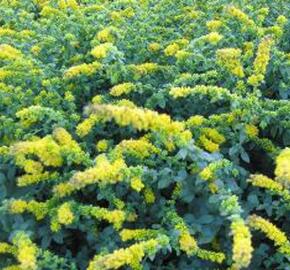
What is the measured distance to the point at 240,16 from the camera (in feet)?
10.6

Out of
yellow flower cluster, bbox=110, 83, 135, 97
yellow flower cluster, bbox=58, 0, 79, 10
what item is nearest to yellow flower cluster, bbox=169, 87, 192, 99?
yellow flower cluster, bbox=110, 83, 135, 97

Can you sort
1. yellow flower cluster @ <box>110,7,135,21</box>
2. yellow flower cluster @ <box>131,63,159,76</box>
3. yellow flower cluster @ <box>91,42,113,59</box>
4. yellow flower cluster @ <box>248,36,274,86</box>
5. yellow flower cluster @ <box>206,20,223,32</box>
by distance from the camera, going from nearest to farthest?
yellow flower cluster @ <box>248,36,274,86</box>
yellow flower cluster @ <box>91,42,113,59</box>
yellow flower cluster @ <box>131,63,159,76</box>
yellow flower cluster @ <box>206,20,223,32</box>
yellow flower cluster @ <box>110,7,135,21</box>

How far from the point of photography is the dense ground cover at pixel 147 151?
7.68 feet

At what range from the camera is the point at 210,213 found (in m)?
2.53

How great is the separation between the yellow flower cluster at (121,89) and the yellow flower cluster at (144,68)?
0.15 meters

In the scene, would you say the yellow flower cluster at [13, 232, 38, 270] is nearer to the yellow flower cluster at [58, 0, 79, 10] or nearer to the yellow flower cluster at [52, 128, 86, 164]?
the yellow flower cluster at [52, 128, 86, 164]

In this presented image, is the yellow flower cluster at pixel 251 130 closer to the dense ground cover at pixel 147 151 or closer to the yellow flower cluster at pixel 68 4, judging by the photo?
the dense ground cover at pixel 147 151

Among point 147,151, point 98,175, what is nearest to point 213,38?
point 147,151

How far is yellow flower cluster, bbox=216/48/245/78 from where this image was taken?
2.87 metres

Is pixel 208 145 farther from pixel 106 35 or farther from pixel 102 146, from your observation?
pixel 106 35

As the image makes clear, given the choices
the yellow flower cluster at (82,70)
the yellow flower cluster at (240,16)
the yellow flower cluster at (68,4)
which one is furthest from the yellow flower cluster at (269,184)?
the yellow flower cluster at (68,4)

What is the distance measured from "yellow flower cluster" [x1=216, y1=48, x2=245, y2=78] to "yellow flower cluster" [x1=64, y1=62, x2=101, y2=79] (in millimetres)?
619

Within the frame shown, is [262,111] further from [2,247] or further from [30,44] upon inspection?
[30,44]

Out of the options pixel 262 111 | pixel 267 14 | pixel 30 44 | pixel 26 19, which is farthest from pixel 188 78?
pixel 26 19
